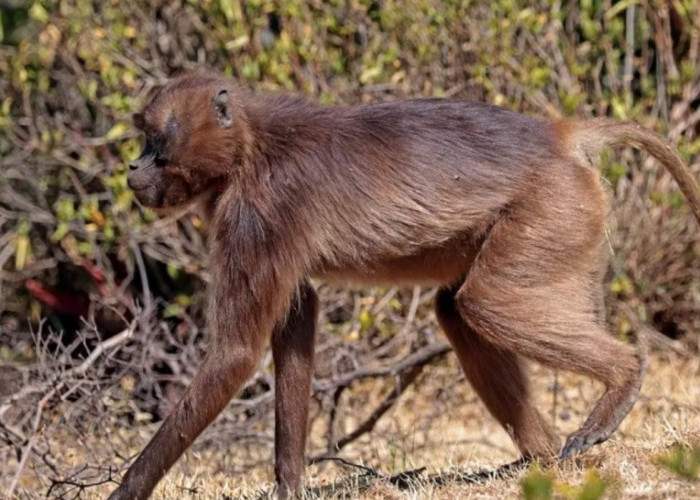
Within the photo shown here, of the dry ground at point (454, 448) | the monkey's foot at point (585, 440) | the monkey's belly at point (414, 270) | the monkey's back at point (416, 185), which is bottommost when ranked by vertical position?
the dry ground at point (454, 448)

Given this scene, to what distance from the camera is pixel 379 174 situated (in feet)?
16.8

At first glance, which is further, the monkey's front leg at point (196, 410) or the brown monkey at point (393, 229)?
the brown monkey at point (393, 229)

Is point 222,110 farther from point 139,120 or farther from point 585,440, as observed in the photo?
point 585,440

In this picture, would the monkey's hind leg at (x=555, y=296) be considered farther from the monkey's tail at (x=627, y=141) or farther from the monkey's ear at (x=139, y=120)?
the monkey's ear at (x=139, y=120)

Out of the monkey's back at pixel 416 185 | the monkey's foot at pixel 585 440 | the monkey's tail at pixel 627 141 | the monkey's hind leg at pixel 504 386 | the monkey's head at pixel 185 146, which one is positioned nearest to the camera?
the monkey's foot at pixel 585 440

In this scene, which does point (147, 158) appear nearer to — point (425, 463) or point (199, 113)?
point (199, 113)

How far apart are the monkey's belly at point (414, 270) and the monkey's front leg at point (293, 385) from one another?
0.62ft

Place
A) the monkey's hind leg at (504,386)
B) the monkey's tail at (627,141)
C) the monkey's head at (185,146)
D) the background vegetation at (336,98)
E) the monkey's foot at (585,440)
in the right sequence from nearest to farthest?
the monkey's foot at (585,440), the monkey's head at (185,146), the monkey's tail at (627,141), the monkey's hind leg at (504,386), the background vegetation at (336,98)

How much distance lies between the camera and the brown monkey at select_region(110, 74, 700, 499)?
4828 mm

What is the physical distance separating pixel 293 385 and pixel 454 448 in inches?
103

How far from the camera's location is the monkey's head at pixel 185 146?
5.17 metres

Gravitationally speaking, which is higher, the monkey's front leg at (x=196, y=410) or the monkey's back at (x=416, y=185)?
the monkey's back at (x=416, y=185)

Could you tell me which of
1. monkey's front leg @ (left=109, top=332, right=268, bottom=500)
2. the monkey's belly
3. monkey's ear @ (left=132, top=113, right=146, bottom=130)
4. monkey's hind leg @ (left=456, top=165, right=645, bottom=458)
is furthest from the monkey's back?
monkey's ear @ (left=132, top=113, right=146, bottom=130)

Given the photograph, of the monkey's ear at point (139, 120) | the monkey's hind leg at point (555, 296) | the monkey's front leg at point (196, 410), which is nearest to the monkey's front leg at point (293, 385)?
the monkey's front leg at point (196, 410)
